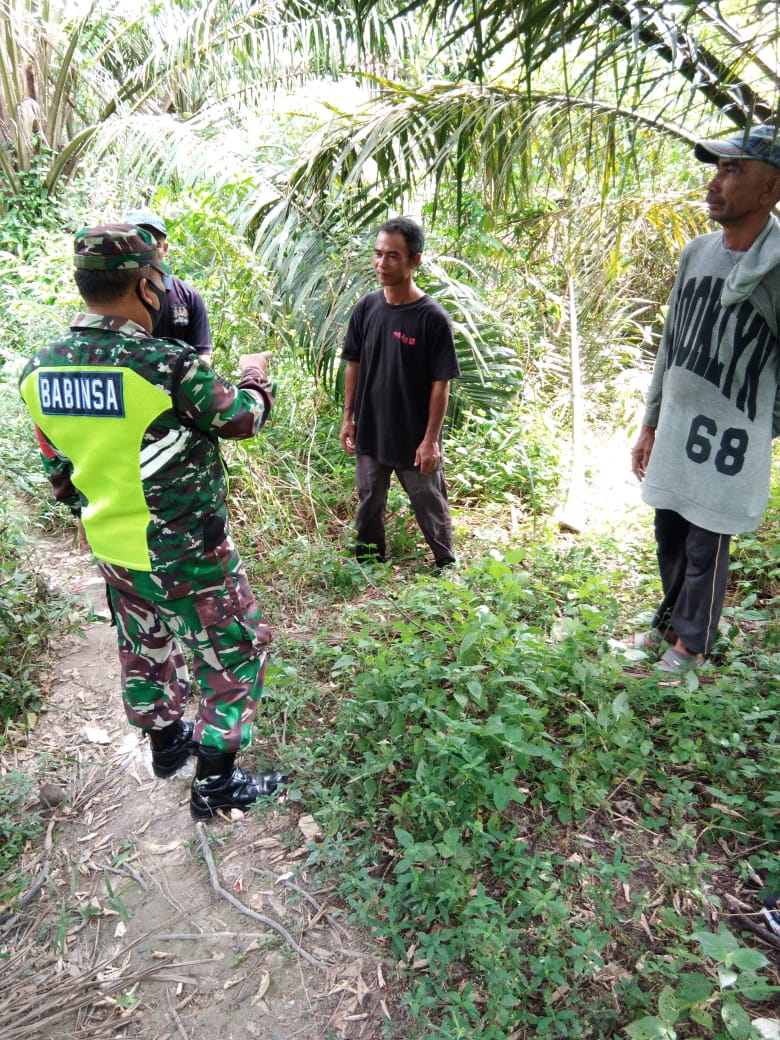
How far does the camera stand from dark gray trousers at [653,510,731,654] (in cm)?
273

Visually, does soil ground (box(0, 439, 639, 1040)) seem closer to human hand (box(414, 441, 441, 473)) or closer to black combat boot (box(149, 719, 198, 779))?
black combat boot (box(149, 719, 198, 779))

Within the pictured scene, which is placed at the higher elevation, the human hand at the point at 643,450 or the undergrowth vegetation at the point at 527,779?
the human hand at the point at 643,450

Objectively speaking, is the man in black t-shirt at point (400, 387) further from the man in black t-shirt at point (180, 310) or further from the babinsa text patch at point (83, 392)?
the babinsa text patch at point (83, 392)

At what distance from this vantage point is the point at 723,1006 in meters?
1.62

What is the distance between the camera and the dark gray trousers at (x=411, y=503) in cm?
371

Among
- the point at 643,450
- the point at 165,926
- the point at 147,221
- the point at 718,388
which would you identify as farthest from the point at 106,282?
the point at 643,450

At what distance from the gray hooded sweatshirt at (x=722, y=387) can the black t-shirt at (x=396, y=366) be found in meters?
1.12

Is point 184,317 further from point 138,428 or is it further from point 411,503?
point 138,428

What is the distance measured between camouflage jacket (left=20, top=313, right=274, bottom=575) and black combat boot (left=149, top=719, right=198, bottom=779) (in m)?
0.83

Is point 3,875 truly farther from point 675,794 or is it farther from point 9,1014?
point 675,794

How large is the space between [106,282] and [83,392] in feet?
1.03

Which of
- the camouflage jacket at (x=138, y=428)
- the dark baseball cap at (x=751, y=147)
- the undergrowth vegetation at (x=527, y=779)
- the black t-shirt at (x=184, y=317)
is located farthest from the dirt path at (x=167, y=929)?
the dark baseball cap at (x=751, y=147)

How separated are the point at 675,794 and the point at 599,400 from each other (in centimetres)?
506

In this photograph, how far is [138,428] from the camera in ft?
6.46
